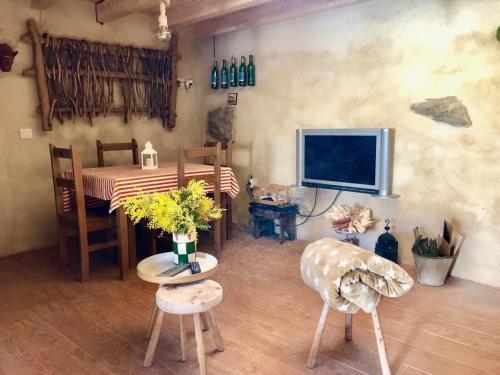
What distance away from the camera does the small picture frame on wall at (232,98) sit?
464 centimetres

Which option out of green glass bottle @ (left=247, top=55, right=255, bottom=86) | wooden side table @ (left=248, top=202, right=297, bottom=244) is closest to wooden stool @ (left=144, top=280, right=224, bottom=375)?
wooden side table @ (left=248, top=202, right=297, bottom=244)

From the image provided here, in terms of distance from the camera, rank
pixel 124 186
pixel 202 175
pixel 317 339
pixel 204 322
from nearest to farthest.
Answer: pixel 317 339 → pixel 204 322 → pixel 124 186 → pixel 202 175

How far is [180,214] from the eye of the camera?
2.02m

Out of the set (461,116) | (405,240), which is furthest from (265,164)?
(461,116)

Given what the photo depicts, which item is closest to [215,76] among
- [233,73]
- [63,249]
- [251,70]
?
[233,73]

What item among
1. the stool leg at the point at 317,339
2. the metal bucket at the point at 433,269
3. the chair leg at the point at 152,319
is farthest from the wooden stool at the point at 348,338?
the metal bucket at the point at 433,269

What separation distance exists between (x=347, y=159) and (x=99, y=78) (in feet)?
8.65

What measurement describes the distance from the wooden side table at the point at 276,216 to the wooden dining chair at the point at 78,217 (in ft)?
4.83

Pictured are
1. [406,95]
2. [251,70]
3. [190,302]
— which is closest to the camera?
[190,302]

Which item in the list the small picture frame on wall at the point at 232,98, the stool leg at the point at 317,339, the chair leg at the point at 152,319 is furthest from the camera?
the small picture frame on wall at the point at 232,98

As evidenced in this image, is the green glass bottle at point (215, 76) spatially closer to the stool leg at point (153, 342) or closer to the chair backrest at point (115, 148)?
the chair backrest at point (115, 148)

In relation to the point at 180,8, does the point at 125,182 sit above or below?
below

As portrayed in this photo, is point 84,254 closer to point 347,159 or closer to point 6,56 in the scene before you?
point 6,56

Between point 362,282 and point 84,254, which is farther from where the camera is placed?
point 84,254
